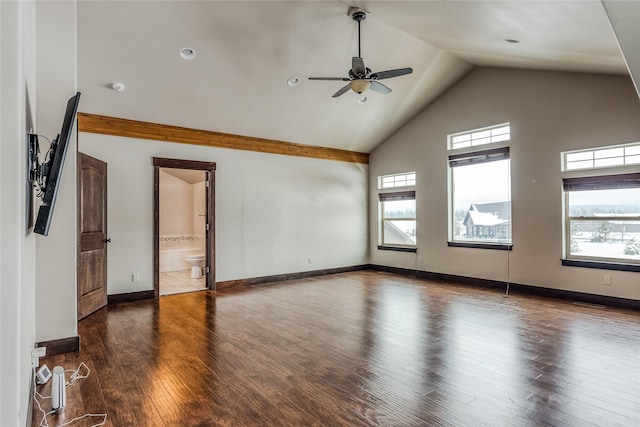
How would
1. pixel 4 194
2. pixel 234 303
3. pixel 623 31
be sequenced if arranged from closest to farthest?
pixel 4 194
pixel 623 31
pixel 234 303

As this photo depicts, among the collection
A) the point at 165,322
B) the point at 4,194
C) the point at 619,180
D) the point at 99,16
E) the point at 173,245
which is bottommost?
the point at 165,322

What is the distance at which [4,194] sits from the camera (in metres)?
1.32

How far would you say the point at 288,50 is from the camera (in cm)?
503

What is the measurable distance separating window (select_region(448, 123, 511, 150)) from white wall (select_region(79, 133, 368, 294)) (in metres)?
2.31

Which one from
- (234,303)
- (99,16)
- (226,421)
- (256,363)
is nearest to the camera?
(226,421)

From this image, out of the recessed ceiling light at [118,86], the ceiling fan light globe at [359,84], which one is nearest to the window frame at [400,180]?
the ceiling fan light globe at [359,84]

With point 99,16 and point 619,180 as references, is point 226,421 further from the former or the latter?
point 619,180

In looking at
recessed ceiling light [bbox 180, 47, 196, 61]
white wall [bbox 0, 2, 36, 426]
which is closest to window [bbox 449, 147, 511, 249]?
recessed ceiling light [bbox 180, 47, 196, 61]

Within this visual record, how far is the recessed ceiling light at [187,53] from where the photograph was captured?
4570mm

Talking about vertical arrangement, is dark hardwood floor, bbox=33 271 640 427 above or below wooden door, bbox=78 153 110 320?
below

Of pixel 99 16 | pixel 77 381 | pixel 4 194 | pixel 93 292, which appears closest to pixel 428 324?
pixel 77 381

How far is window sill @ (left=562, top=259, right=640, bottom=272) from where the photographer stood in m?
4.75

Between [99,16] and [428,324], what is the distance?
5026mm

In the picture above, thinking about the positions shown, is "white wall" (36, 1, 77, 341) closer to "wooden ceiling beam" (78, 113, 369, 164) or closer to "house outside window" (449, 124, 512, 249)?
"wooden ceiling beam" (78, 113, 369, 164)
